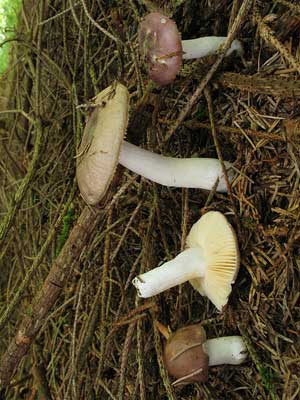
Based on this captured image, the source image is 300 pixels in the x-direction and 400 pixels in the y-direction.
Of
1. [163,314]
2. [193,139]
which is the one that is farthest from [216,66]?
[163,314]

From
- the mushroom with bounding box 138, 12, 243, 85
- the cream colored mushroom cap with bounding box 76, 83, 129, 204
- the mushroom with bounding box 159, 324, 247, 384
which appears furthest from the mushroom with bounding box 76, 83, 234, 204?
the mushroom with bounding box 159, 324, 247, 384

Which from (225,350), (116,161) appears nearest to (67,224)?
(116,161)

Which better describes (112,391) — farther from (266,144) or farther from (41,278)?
(266,144)

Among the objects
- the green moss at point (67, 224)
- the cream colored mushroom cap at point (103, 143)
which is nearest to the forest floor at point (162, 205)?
the green moss at point (67, 224)

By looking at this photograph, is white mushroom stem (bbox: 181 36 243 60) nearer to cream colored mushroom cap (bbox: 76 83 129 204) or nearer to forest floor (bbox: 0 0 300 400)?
forest floor (bbox: 0 0 300 400)

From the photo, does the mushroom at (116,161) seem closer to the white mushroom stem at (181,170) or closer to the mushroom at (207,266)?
→ the white mushroom stem at (181,170)

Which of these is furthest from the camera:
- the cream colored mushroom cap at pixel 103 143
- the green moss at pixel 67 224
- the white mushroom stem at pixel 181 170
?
the green moss at pixel 67 224
